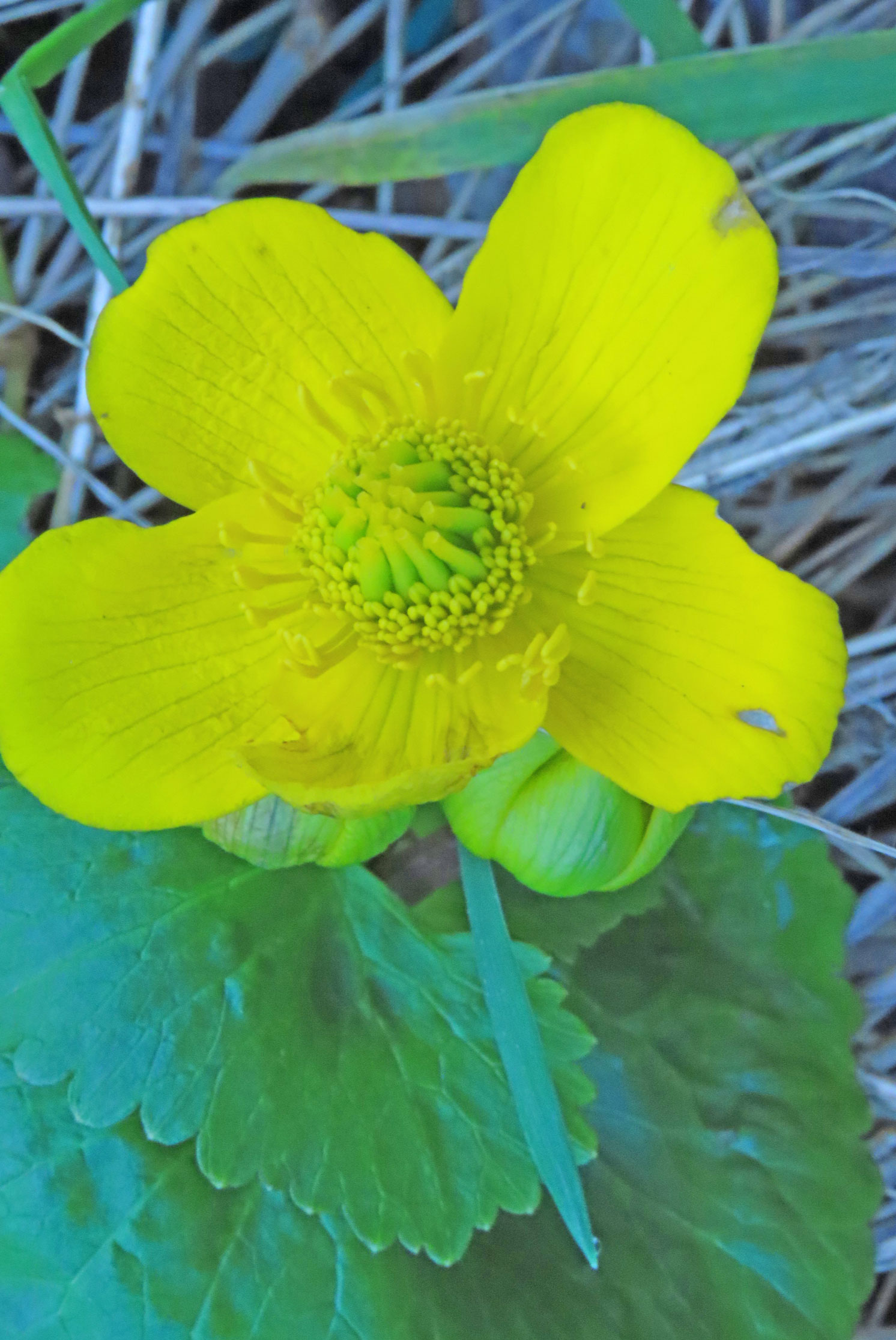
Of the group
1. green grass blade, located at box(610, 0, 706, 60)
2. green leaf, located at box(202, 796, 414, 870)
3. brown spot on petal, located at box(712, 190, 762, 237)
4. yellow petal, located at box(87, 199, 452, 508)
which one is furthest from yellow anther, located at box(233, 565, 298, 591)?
green grass blade, located at box(610, 0, 706, 60)

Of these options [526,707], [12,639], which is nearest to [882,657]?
[526,707]

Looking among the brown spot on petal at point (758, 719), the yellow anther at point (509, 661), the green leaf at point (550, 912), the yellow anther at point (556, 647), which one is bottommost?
the green leaf at point (550, 912)

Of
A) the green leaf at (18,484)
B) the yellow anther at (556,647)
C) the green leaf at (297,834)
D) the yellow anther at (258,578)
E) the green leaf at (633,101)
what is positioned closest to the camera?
the yellow anther at (556,647)

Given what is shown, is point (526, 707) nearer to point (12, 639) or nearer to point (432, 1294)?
point (12, 639)

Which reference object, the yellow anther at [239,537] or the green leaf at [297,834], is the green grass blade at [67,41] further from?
the green leaf at [297,834]

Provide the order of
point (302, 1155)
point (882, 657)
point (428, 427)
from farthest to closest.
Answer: point (882, 657) < point (302, 1155) < point (428, 427)

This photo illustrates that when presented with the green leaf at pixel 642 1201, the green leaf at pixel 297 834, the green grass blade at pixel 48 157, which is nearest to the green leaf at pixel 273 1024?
the green leaf at pixel 642 1201
